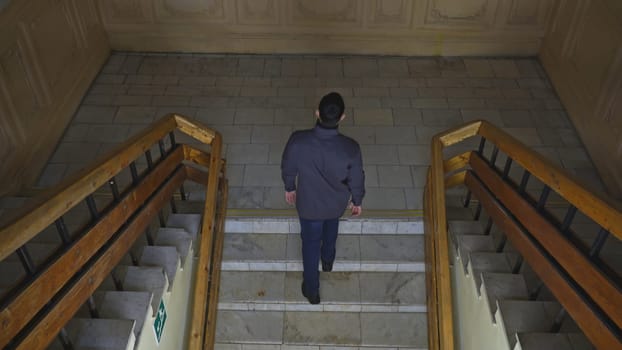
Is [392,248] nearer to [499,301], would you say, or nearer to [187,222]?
[499,301]

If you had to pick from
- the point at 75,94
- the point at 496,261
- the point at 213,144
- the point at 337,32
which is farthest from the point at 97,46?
the point at 496,261

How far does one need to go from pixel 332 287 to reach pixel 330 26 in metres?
3.44

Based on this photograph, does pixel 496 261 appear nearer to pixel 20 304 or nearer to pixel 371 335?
pixel 371 335

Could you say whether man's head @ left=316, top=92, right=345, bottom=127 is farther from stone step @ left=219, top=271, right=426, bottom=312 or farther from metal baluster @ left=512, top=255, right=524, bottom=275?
stone step @ left=219, top=271, right=426, bottom=312

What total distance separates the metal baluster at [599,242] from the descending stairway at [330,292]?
1632mm

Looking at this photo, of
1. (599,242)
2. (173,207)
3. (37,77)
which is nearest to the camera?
(599,242)

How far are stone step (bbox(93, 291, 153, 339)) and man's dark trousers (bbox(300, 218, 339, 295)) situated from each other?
3.34 ft

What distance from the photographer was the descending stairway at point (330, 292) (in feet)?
11.4

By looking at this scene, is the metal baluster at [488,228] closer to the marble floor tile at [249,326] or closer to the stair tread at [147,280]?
the marble floor tile at [249,326]

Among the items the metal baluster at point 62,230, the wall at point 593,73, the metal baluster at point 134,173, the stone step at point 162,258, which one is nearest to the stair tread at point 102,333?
the metal baluster at point 62,230

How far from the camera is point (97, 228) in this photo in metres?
2.35

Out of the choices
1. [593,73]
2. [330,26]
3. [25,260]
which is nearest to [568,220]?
[25,260]

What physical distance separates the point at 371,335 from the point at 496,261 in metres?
1.03

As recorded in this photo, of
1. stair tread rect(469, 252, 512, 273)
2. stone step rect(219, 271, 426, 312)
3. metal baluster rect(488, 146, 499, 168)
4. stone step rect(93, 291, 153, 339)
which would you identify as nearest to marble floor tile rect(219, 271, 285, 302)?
stone step rect(219, 271, 426, 312)
